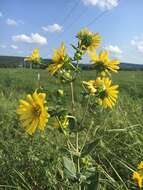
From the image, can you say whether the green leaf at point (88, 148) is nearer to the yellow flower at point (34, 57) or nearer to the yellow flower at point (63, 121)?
the yellow flower at point (63, 121)

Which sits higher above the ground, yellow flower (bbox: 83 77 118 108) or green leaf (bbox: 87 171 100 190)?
yellow flower (bbox: 83 77 118 108)

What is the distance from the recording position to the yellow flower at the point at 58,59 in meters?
1.88

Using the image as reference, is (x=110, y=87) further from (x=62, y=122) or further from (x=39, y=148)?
(x=39, y=148)

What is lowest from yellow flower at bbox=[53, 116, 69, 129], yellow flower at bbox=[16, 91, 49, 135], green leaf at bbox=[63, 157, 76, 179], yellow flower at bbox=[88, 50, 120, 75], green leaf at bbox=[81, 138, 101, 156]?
green leaf at bbox=[63, 157, 76, 179]

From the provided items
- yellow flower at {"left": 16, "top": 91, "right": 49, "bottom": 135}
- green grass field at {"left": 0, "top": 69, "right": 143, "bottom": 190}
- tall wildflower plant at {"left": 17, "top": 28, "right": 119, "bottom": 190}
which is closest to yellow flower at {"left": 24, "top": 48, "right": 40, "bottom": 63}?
tall wildflower plant at {"left": 17, "top": 28, "right": 119, "bottom": 190}

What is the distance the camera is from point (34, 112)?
178 centimetres

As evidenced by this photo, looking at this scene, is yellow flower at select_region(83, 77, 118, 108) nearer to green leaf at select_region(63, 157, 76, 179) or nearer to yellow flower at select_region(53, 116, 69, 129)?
yellow flower at select_region(53, 116, 69, 129)

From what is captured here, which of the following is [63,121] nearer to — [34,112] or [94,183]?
[34,112]

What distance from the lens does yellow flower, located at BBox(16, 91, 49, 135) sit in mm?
1713

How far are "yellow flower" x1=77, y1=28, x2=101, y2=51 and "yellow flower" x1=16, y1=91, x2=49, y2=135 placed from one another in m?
0.36

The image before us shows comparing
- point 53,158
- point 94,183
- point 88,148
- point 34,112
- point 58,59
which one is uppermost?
point 58,59

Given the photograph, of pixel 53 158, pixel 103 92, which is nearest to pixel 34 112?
pixel 103 92

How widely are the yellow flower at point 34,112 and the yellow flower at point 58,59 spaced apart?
5.8 inches

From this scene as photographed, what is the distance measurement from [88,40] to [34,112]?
0.45 metres
